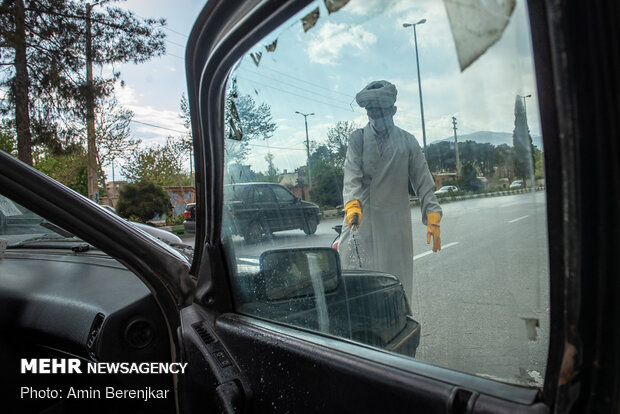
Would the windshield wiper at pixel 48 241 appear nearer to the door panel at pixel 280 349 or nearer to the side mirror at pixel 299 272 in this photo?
the door panel at pixel 280 349

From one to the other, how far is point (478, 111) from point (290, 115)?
0.64 meters

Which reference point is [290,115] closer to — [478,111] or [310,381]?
[478,111]

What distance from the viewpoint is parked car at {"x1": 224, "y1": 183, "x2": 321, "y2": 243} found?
4.33ft

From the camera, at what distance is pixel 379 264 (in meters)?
1.18

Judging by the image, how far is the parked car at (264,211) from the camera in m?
1.32

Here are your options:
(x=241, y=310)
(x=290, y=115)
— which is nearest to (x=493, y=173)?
(x=290, y=115)

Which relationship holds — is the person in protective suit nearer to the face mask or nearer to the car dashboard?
the face mask

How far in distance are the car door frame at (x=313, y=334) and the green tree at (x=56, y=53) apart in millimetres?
12066

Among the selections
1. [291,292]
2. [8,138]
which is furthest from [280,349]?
[8,138]

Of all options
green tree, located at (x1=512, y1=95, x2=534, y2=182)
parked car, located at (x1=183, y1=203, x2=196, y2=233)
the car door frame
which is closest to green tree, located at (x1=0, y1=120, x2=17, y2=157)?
parked car, located at (x1=183, y1=203, x2=196, y2=233)

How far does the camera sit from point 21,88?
36.5 feet

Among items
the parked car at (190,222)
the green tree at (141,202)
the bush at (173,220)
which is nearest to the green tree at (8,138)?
the green tree at (141,202)

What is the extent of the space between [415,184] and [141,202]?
18.9 meters

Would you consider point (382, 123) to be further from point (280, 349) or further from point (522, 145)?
point (280, 349)
